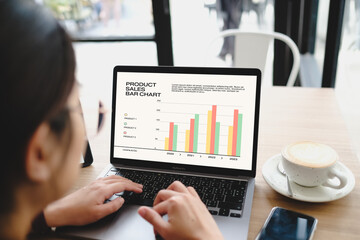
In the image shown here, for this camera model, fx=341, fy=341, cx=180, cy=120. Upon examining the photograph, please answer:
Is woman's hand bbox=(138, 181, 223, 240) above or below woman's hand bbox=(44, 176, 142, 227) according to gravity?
above

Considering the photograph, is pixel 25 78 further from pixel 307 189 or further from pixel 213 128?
pixel 307 189

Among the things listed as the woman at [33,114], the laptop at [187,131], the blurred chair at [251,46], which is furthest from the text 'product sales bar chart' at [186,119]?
the blurred chair at [251,46]

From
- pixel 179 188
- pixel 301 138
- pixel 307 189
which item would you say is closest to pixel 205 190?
pixel 179 188

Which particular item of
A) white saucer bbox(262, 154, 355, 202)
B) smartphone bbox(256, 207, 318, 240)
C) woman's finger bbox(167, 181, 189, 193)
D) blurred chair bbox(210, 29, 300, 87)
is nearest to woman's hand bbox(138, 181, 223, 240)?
woman's finger bbox(167, 181, 189, 193)

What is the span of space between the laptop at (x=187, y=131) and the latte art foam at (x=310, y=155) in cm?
9

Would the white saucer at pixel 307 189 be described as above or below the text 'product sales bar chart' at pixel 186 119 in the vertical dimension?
below

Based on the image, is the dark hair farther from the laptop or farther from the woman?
the laptop

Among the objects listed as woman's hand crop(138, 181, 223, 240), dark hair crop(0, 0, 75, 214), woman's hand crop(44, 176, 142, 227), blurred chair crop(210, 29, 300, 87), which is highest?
dark hair crop(0, 0, 75, 214)

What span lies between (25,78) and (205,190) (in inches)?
22.2

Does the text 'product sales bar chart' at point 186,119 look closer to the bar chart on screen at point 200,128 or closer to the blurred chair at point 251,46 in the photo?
the bar chart on screen at point 200,128

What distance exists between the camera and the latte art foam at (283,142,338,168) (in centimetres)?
80

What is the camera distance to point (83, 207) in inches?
30.6

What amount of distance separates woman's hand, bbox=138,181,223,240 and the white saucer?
243mm

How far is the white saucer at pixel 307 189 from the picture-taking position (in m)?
0.80
